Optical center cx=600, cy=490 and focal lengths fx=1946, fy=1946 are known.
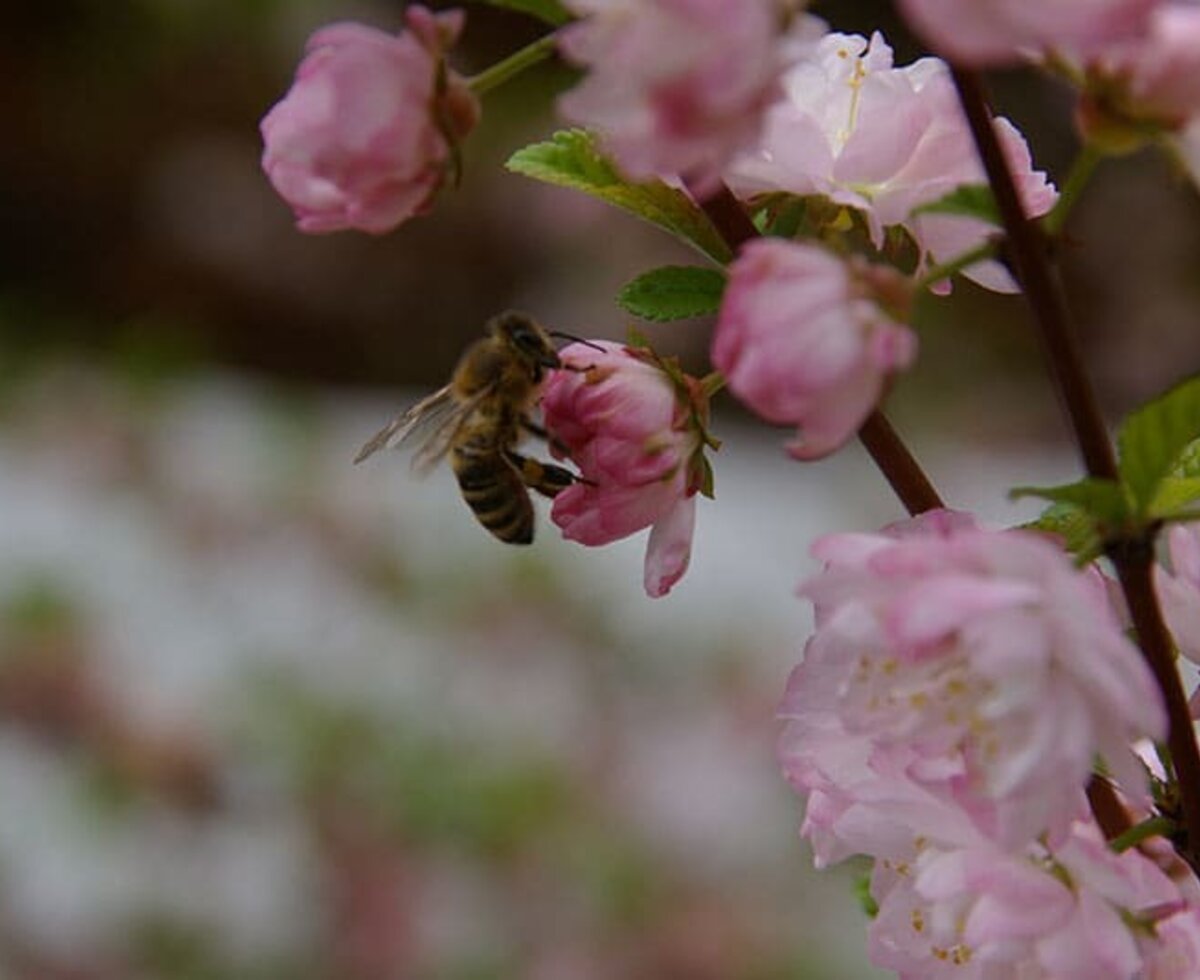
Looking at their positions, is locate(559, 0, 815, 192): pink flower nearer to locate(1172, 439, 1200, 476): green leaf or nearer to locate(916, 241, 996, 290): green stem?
locate(916, 241, 996, 290): green stem

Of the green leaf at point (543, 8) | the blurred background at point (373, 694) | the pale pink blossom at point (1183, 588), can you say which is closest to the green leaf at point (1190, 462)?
the pale pink blossom at point (1183, 588)

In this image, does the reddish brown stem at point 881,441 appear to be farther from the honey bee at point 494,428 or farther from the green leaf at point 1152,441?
the honey bee at point 494,428

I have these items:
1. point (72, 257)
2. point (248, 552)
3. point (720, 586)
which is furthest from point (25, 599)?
point (72, 257)

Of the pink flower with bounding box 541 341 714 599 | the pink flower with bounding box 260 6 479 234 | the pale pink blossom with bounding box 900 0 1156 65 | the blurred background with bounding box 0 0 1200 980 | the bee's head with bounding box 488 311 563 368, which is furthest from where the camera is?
the blurred background with bounding box 0 0 1200 980

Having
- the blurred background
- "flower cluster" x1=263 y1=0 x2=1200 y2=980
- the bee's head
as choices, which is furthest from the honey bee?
the blurred background

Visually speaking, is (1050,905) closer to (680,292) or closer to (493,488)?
(680,292)
